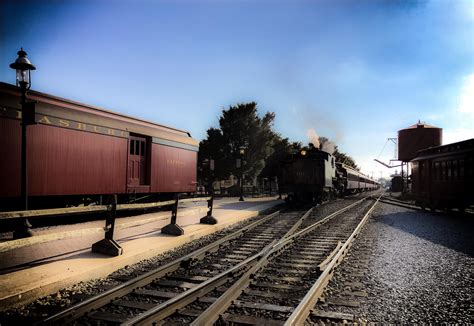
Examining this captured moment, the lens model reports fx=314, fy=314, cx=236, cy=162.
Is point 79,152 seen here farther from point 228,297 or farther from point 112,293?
point 228,297

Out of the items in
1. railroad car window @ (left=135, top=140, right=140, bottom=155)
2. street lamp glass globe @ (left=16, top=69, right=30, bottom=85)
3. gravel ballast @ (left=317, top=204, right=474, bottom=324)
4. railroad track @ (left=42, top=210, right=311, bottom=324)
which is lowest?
gravel ballast @ (left=317, top=204, right=474, bottom=324)

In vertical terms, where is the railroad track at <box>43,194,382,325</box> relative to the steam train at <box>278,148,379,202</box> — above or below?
below

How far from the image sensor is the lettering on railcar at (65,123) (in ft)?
26.6

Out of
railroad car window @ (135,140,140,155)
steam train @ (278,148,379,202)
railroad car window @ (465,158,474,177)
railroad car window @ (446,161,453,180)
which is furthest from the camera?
steam train @ (278,148,379,202)

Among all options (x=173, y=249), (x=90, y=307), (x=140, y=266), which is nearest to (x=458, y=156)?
(x=173, y=249)

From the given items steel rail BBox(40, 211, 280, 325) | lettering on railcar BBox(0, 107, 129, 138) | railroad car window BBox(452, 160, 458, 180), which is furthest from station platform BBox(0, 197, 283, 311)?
railroad car window BBox(452, 160, 458, 180)

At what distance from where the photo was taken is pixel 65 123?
946 cm

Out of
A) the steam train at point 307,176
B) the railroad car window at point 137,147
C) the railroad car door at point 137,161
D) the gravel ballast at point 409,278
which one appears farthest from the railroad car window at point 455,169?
the railroad car window at point 137,147

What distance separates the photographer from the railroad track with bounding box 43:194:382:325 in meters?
3.57

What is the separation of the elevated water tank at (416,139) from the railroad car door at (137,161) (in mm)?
31970

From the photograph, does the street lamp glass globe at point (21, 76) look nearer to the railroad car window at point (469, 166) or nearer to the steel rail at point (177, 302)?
the steel rail at point (177, 302)

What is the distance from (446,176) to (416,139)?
2314cm

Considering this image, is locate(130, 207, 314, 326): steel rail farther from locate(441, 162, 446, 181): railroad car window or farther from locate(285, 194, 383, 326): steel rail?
locate(441, 162, 446, 181): railroad car window

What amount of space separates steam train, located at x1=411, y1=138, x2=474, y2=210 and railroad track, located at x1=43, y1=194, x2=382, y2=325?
26.0 ft
